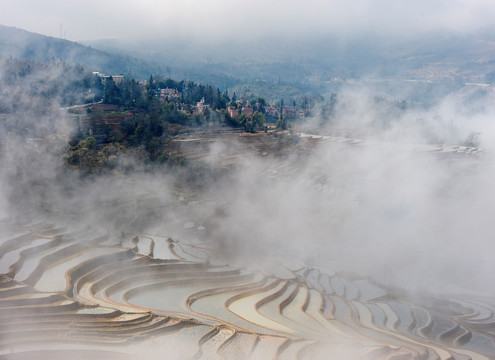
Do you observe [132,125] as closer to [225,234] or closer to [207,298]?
[225,234]

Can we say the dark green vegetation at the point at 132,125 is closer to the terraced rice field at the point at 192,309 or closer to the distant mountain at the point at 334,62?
the terraced rice field at the point at 192,309

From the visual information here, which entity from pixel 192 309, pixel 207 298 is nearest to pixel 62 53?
pixel 207 298

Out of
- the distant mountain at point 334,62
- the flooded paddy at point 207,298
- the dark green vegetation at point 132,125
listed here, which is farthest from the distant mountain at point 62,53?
the flooded paddy at point 207,298

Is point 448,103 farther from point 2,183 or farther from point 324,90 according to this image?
point 2,183

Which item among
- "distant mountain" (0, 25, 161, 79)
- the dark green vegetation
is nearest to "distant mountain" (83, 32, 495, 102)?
"distant mountain" (0, 25, 161, 79)

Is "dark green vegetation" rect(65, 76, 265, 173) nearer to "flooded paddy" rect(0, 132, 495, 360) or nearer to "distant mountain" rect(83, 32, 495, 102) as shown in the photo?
"flooded paddy" rect(0, 132, 495, 360)

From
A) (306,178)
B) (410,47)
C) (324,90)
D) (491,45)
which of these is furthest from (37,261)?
(410,47)
